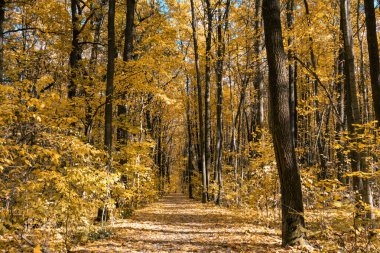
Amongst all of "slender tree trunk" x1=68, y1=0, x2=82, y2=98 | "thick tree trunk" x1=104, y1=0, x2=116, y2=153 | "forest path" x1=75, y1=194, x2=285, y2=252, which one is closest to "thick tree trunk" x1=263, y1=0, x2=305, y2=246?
"forest path" x1=75, y1=194, x2=285, y2=252

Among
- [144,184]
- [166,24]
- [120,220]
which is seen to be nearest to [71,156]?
[120,220]

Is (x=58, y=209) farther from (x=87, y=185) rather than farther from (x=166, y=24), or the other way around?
(x=166, y=24)

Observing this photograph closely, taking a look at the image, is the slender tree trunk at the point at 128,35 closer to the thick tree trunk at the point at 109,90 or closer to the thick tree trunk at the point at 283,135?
the thick tree trunk at the point at 109,90

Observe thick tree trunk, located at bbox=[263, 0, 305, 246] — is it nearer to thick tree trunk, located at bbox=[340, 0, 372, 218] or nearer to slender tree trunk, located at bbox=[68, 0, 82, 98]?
thick tree trunk, located at bbox=[340, 0, 372, 218]

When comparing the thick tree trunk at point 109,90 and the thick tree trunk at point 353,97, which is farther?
the thick tree trunk at point 109,90

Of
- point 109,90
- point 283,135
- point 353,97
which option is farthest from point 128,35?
point 353,97

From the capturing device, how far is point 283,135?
582cm

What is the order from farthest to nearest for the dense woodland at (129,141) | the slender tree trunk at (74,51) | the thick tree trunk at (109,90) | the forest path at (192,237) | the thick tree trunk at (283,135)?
1. the slender tree trunk at (74,51)
2. the thick tree trunk at (109,90)
3. the forest path at (192,237)
4. the thick tree trunk at (283,135)
5. the dense woodland at (129,141)

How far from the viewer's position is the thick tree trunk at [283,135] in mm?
5734

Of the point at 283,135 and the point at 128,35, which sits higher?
the point at 128,35

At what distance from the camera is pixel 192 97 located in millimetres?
29750

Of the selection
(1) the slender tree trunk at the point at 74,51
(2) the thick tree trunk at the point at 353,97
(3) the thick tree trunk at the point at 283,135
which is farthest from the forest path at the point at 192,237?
(1) the slender tree trunk at the point at 74,51

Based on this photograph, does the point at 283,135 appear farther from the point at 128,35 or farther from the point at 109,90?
the point at 128,35

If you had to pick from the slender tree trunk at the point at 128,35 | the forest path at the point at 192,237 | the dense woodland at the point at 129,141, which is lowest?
the forest path at the point at 192,237
